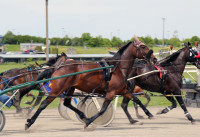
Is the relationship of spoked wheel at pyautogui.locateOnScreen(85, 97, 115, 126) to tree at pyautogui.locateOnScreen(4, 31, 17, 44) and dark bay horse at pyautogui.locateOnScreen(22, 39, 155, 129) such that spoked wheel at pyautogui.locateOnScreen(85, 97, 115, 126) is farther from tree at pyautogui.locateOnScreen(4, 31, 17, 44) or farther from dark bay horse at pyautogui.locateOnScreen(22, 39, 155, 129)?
tree at pyautogui.locateOnScreen(4, 31, 17, 44)

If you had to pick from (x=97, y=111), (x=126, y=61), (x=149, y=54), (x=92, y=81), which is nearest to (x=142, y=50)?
(x=149, y=54)

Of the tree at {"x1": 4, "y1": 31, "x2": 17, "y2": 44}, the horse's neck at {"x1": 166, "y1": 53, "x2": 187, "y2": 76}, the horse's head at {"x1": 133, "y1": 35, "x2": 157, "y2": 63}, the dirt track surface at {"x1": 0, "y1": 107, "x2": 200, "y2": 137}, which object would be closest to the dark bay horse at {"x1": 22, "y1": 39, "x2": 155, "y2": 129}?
the horse's head at {"x1": 133, "y1": 35, "x2": 157, "y2": 63}

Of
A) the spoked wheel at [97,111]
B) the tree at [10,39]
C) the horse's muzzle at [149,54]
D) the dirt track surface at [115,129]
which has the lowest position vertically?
the dirt track surface at [115,129]

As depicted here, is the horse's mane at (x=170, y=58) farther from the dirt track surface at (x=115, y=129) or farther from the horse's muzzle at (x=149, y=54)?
the horse's muzzle at (x=149, y=54)

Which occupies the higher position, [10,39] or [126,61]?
[10,39]

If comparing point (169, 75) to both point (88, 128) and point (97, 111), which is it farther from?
point (88, 128)

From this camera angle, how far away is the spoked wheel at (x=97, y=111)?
8555mm

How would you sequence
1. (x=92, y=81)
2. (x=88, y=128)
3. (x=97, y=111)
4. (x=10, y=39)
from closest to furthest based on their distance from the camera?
(x=92, y=81)
(x=88, y=128)
(x=97, y=111)
(x=10, y=39)

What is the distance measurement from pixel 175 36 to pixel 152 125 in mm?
125689

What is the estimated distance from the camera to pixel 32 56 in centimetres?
7094

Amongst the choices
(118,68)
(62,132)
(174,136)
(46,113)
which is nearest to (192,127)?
(174,136)

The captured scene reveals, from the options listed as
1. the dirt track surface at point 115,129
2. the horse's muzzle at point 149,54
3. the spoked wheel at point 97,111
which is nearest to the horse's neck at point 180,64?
the dirt track surface at point 115,129

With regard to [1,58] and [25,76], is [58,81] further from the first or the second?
[1,58]

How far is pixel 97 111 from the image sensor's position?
8.58 metres
